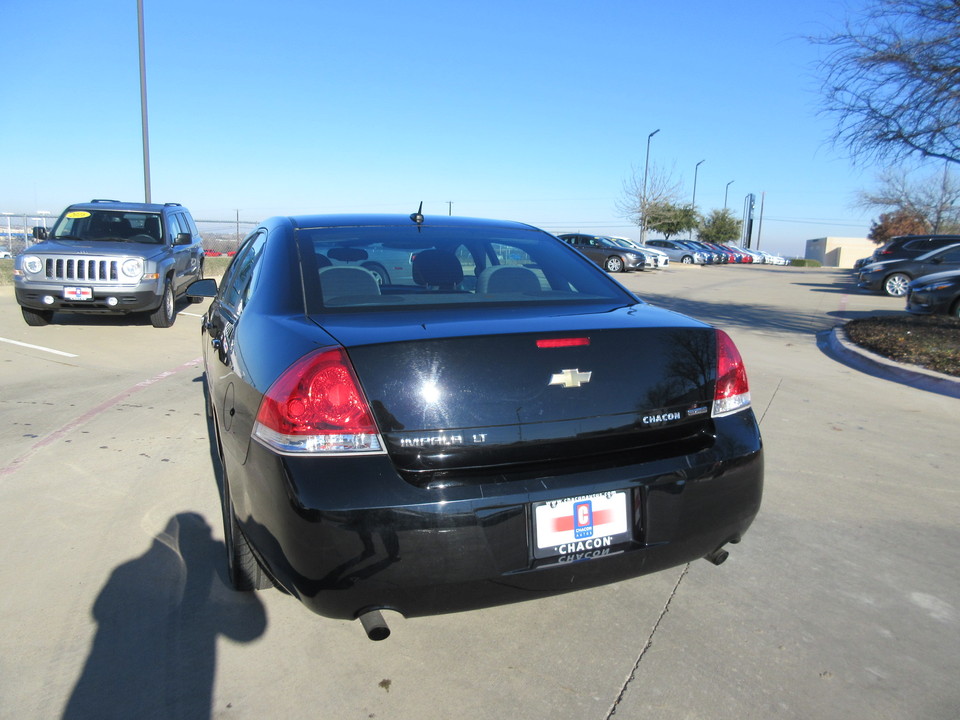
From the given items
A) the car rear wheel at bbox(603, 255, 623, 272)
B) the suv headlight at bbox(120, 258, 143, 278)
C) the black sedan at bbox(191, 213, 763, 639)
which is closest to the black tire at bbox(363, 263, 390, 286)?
the black sedan at bbox(191, 213, 763, 639)

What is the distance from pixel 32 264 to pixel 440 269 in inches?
327

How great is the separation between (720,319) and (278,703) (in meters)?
12.2

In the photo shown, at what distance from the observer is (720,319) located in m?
13.1

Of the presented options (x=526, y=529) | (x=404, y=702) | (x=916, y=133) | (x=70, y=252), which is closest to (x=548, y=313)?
(x=526, y=529)

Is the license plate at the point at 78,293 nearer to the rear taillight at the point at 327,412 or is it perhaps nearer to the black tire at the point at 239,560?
the black tire at the point at 239,560

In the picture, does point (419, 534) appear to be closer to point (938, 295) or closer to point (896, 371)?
point (896, 371)

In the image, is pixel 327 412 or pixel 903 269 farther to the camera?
pixel 903 269

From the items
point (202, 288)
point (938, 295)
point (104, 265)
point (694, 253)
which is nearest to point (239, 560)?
point (202, 288)

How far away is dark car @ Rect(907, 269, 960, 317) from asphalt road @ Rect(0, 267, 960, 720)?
8802mm

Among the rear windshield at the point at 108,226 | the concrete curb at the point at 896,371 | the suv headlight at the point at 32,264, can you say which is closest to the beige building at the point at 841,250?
the concrete curb at the point at 896,371

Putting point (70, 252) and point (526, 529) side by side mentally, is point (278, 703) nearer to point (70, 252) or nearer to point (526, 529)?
point (526, 529)

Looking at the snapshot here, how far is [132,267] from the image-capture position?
927cm

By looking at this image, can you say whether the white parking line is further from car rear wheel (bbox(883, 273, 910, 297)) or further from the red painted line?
car rear wheel (bbox(883, 273, 910, 297))

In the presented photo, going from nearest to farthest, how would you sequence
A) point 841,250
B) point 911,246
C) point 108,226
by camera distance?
point 108,226 < point 911,246 < point 841,250
